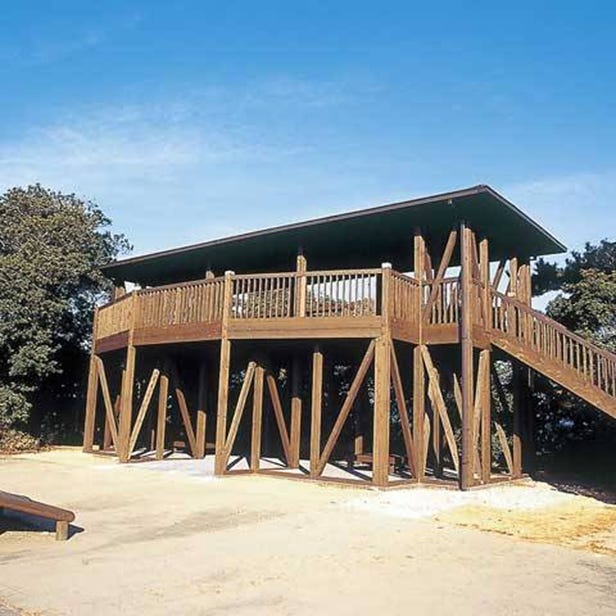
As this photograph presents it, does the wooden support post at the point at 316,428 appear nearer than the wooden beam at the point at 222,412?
Yes

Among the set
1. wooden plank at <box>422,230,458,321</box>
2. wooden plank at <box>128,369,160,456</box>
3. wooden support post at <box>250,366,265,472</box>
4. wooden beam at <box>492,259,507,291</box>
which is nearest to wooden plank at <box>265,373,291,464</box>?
wooden support post at <box>250,366,265,472</box>

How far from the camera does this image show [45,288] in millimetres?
21969

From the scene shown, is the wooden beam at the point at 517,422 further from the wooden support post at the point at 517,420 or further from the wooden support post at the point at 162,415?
the wooden support post at the point at 162,415

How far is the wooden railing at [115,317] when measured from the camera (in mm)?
17083

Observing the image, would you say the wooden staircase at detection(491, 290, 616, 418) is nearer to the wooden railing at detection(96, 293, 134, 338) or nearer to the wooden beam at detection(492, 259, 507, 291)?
the wooden beam at detection(492, 259, 507, 291)

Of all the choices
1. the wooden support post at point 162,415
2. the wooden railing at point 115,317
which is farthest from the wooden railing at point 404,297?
the wooden railing at point 115,317

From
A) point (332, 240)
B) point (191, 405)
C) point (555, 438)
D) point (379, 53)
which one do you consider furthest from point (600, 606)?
point (191, 405)

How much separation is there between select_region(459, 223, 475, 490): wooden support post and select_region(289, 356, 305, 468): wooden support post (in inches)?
162

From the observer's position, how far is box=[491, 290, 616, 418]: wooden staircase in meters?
11.8

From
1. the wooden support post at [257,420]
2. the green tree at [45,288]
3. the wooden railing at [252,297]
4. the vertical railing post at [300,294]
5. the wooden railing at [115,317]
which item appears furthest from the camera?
the green tree at [45,288]

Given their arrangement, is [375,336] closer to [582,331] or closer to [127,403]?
[582,331]

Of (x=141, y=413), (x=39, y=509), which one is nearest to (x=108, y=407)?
(x=141, y=413)

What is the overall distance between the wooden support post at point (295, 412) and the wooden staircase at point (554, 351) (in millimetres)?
4827

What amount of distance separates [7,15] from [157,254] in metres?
8.41
